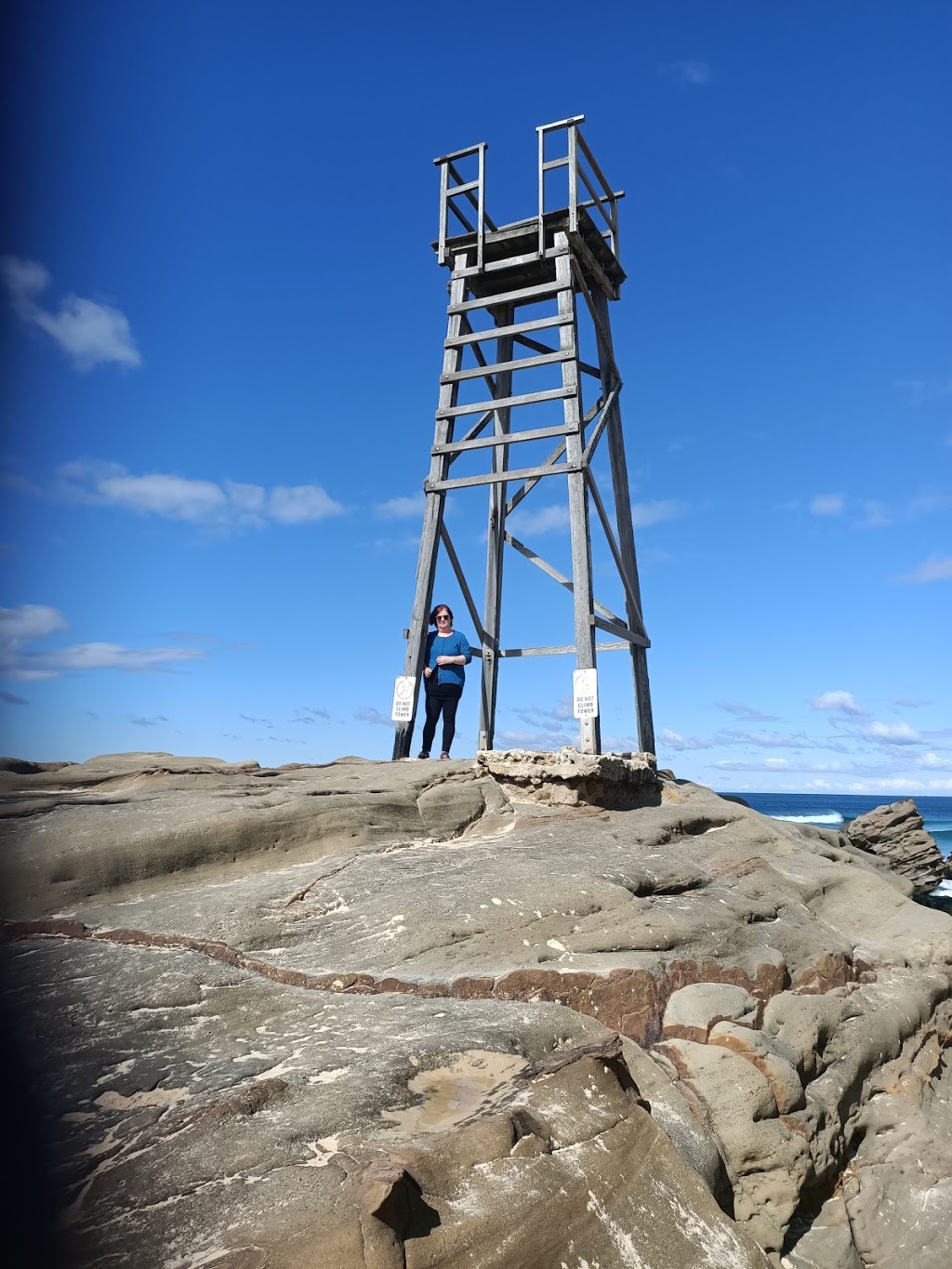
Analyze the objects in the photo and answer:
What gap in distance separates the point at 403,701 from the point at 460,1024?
5821 mm

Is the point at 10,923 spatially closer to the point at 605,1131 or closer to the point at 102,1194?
the point at 102,1194

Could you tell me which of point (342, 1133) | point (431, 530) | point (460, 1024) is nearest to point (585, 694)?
point (431, 530)

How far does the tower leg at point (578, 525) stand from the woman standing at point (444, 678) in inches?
54.3

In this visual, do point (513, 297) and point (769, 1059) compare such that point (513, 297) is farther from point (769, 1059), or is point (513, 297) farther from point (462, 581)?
point (769, 1059)

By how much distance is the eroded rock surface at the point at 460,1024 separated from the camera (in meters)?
2.83

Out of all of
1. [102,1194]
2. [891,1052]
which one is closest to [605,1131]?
[102,1194]

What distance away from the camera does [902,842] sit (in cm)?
2262

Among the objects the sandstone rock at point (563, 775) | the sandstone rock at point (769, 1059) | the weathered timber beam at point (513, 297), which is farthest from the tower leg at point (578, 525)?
the sandstone rock at point (769, 1059)

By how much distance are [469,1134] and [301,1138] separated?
563 mm

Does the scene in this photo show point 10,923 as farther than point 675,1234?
Yes

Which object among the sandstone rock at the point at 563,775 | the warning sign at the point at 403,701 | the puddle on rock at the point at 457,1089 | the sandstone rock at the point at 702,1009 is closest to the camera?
the puddle on rock at the point at 457,1089

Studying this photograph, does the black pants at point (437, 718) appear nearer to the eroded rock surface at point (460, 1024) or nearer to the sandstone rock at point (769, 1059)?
the eroded rock surface at point (460, 1024)

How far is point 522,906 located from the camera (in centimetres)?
560

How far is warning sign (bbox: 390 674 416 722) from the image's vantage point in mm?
9672
